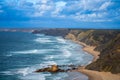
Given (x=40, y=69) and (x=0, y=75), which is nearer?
(x=0, y=75)

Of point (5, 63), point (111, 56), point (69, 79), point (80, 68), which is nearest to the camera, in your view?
point (69, 79)

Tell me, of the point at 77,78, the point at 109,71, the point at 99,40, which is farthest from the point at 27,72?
the point at 99,40

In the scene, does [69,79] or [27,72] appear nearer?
[69,79]

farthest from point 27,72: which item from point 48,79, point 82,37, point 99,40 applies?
point 82,37

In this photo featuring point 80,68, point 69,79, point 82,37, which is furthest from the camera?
point 82,37

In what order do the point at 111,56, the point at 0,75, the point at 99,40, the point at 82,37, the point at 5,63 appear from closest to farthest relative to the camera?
the point at 0,75 → the point at 111,56 → the point at 5,63 → the point at 99,40 → the point at 82,37

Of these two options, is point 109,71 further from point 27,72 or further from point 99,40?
point 99,40

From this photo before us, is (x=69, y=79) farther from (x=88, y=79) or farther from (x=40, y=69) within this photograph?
(x=40, y=69)

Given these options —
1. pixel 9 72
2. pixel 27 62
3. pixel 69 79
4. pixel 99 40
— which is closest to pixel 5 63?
pixel 27 62
